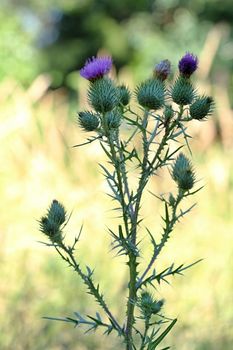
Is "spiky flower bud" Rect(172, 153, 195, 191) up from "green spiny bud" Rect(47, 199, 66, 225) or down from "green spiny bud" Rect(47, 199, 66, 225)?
up

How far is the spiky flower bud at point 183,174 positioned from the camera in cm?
213

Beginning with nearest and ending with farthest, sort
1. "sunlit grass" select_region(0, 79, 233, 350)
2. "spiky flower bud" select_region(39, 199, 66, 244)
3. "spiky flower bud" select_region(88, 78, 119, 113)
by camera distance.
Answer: "spiky flower bud" select_region(88, 78, 119, 113)
"spiky flower bud" select_region(39, 199, 66, 244)
"sunlit grass" select_region(0, 79, 233, 350)

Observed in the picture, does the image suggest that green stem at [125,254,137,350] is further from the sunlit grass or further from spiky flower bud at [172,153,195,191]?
the sunlit grass

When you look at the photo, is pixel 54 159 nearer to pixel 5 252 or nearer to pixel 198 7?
pixel 5 252

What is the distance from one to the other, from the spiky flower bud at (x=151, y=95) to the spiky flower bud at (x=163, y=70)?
0.07m

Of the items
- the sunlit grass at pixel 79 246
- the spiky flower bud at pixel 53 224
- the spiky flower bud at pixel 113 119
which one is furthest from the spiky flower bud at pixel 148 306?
the sunlit grass at pixel 79 246

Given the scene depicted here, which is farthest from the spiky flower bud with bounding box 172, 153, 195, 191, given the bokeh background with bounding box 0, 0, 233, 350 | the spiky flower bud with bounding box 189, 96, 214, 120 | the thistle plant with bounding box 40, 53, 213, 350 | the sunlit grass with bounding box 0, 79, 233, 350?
the sunlit grass with bounding box 0, 79, 233, 350

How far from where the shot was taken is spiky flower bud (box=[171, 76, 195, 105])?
6.75 ft

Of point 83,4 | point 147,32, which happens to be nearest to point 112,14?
point 83,4

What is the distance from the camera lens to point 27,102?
9.50 m

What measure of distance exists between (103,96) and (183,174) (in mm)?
307

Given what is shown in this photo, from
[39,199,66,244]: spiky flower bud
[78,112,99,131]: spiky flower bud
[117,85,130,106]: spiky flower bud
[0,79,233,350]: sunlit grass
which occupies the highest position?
[0,79,233,350]: sunlit grass

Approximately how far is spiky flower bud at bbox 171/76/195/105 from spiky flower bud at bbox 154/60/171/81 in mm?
79

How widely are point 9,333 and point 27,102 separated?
5287mm
